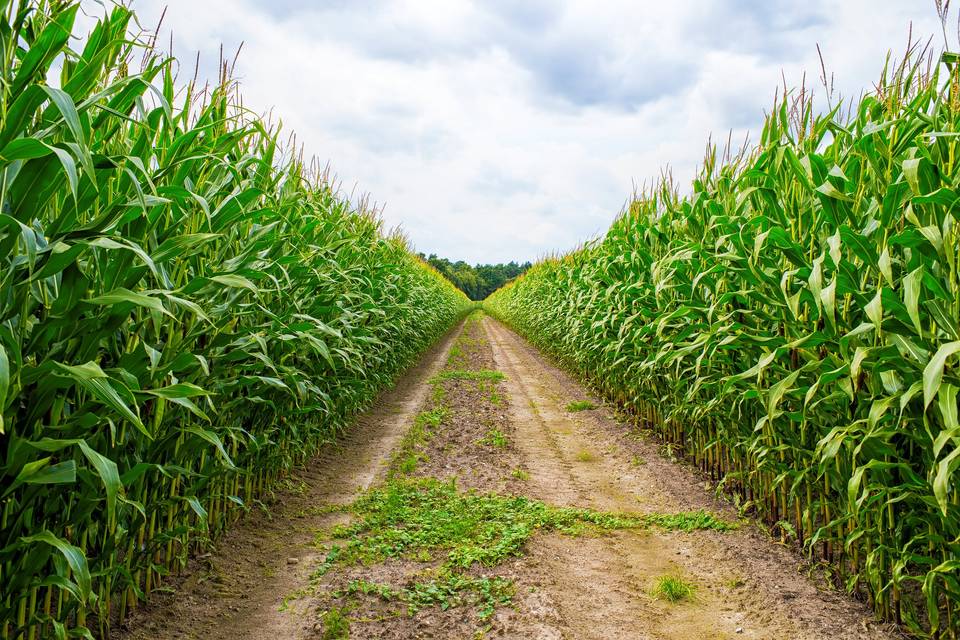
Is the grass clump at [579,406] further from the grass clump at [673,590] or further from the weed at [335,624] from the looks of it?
the weed at [335,624]

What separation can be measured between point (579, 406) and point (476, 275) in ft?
263

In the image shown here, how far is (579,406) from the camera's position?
7617 millimetres

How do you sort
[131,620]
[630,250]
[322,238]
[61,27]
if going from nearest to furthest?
[61,27] < [131,620] < [322,238] < [630,250]

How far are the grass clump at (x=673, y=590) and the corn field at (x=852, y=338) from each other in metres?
0.65

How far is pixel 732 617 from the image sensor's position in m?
2.83

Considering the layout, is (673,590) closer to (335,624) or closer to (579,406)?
(335,624)

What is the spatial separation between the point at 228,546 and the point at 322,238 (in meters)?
2.46

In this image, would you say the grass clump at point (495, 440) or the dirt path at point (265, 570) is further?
the grass clump at point (495, 440)

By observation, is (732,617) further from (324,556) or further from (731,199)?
(731,199)

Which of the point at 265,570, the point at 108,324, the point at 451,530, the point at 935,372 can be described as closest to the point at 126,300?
the point at 108,324

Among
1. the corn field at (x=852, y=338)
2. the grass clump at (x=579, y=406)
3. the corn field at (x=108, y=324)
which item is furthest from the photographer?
the grass clump at (x=579, y=406)

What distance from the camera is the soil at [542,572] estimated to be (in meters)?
2.71

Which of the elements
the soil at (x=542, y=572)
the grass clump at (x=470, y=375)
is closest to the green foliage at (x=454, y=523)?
the soil at (x=542, y=572)

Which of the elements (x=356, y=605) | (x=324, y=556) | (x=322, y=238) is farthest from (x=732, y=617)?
(x=322, y=238)
